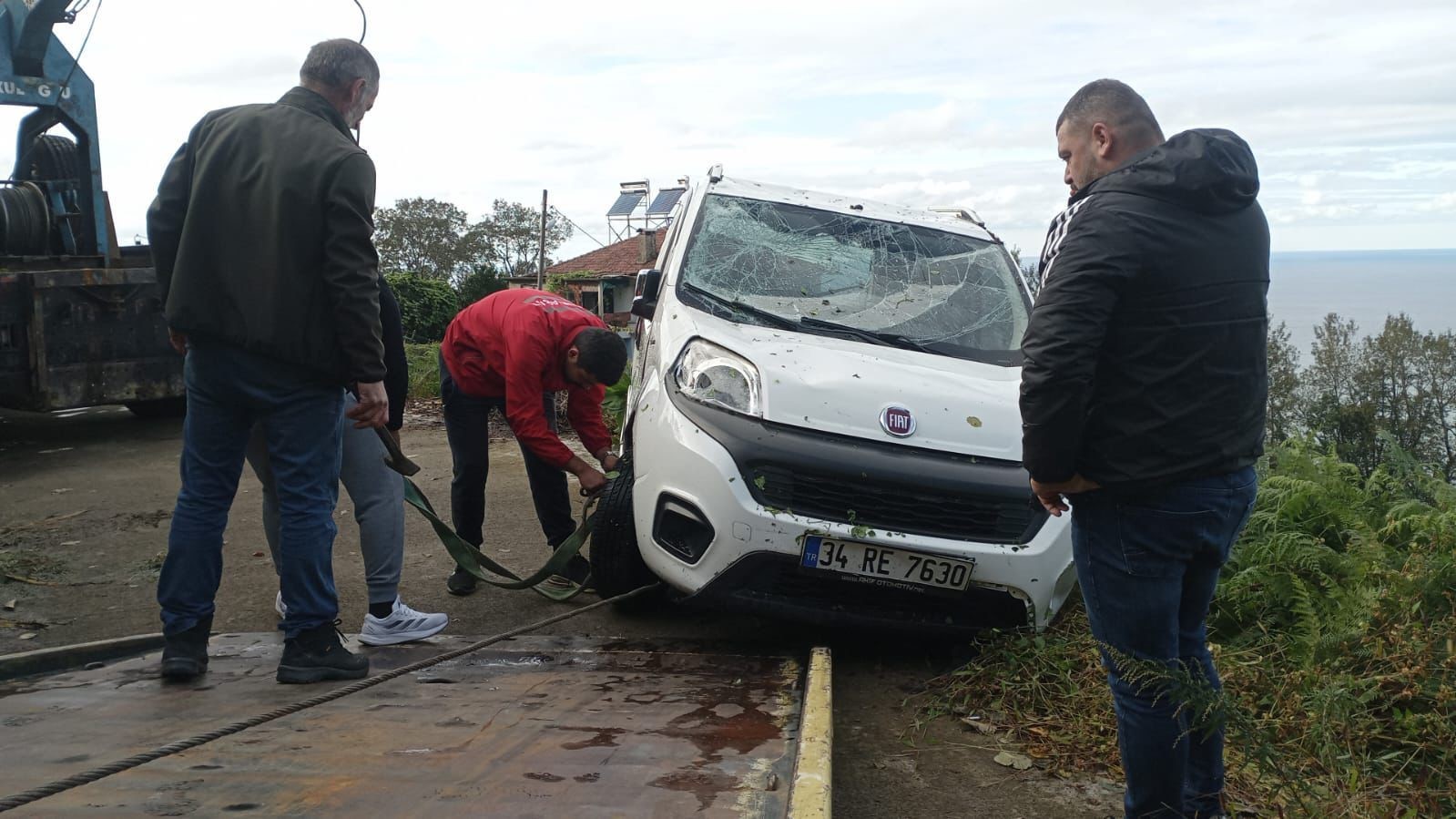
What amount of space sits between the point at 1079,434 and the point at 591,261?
191 feet

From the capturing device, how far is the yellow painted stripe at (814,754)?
7.30 ft

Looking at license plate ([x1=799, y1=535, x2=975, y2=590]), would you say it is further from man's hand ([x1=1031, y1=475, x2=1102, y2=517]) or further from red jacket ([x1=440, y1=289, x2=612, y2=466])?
red jacket ([x1=440, y1=289, x2=612, y2=466])

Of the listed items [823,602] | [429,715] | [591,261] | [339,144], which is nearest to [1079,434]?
[823,602]

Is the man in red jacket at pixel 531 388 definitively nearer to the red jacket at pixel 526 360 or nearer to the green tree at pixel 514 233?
the red jacket at pixel 526 360

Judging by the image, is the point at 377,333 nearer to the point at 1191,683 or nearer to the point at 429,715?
the point at 429,715

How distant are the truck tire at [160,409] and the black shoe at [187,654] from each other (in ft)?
25.1

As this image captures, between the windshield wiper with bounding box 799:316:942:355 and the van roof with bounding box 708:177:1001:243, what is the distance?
3.12ft

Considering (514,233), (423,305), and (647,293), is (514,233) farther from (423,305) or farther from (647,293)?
(647,293)

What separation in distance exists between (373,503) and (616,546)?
0.93m

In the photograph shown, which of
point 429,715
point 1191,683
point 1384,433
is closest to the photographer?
point 1191,683

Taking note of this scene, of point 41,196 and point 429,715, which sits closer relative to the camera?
point 429,715

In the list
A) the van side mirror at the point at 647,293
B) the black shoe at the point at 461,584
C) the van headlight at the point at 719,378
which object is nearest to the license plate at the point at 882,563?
the van headlight at the point at 719,378

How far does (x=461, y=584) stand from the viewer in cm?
509

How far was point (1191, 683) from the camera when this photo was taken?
2.30 metres
